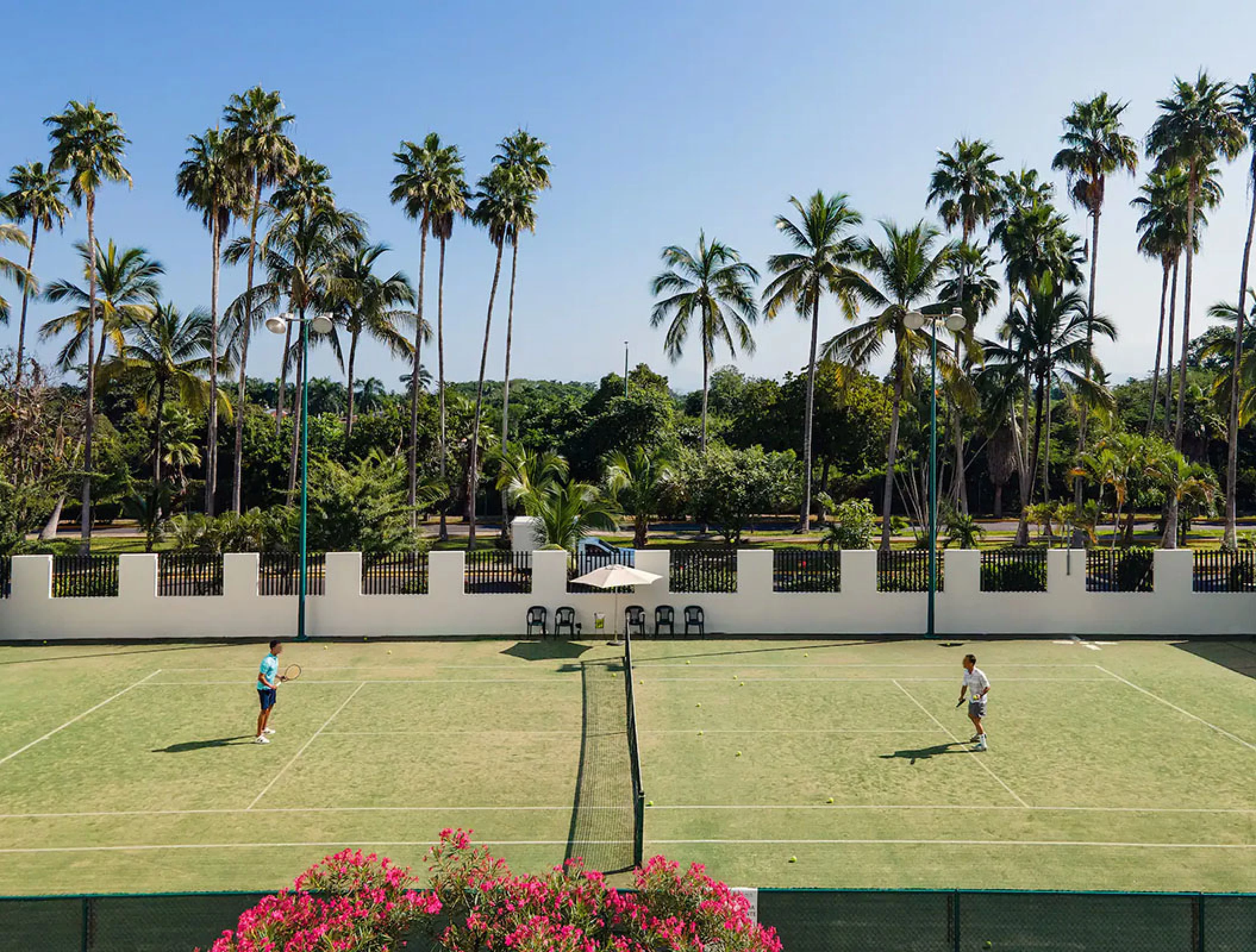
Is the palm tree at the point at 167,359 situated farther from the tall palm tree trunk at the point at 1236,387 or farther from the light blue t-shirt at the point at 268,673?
the light blue t-shirt at the point at 268,673

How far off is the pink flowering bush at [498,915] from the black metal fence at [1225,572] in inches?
874

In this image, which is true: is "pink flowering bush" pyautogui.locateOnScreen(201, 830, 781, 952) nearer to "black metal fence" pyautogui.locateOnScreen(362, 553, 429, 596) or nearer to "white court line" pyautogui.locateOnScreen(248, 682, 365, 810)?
"white court line" pyautogui.locateOnScreen(248, 682, 365, 810)

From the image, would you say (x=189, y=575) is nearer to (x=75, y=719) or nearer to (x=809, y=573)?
(x=75, y=719)

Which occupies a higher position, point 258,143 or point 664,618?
point 258,143

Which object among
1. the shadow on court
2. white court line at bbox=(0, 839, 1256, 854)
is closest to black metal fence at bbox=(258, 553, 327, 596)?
white court line at bbox=(0, 839, 1256, 854)

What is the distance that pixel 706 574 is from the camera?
2514 cm

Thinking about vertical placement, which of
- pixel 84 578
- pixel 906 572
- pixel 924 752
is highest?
pixel 906 572

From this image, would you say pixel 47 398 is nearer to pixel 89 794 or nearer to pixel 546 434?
pixel 546 434

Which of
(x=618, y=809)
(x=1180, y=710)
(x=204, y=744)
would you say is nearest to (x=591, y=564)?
(x=204, y=744)

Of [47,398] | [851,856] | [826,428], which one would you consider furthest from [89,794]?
[826,428]

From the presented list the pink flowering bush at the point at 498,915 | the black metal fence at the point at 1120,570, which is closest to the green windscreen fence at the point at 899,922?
the pink flowering bush at the point at 498,915

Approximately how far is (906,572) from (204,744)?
17.0 meters

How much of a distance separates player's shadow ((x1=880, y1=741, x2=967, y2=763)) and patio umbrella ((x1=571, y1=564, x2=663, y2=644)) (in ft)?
28.7

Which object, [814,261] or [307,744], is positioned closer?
[307,744]
